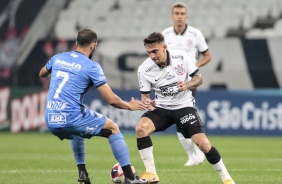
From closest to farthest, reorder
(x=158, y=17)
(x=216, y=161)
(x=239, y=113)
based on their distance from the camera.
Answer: (x=216, y=161), (x=239, y=113), (x=158, y=17)

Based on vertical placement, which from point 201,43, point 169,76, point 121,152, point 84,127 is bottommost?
point 121,152

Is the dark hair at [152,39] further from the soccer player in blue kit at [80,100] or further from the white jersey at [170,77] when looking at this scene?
the soccer player in blue kit at [80,100]

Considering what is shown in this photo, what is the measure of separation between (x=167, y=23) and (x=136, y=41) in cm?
213

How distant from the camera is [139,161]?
43.0 ft

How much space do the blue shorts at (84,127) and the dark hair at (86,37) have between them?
80 cm

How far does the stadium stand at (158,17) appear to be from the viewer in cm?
2423

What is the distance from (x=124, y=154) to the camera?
868 cm

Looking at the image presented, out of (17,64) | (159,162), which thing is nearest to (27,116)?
(17,64)

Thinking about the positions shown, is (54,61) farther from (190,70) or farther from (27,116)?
(27,116)

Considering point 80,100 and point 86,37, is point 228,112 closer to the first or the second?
point 80,100

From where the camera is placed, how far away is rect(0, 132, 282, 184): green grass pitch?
10.2 m

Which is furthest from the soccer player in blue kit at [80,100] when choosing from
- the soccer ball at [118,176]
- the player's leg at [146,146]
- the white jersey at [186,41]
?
the white jersey at [186,41]

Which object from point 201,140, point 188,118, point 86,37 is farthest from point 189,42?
point 86,37

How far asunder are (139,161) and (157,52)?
4.20m
